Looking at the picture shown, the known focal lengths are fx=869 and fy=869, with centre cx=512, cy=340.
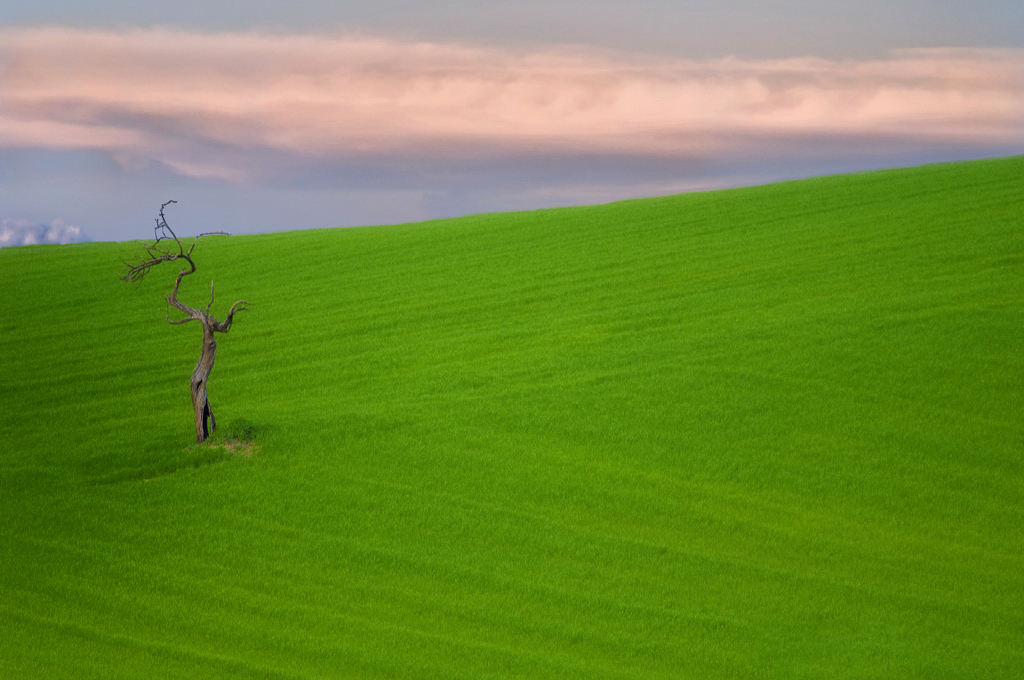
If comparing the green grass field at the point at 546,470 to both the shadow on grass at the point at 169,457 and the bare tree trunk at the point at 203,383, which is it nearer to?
the shadow on grass at the point at 169,457

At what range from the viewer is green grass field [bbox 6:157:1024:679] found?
41.0 ft

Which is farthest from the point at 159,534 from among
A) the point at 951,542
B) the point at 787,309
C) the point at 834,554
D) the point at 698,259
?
the point at 698,259

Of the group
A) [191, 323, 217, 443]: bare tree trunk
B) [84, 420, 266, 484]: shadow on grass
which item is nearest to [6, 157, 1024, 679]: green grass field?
[84, 420, 266, 484]: shadow on grass

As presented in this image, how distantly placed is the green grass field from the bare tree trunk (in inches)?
17.9

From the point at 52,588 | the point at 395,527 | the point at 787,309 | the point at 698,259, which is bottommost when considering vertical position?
the point at 52,588

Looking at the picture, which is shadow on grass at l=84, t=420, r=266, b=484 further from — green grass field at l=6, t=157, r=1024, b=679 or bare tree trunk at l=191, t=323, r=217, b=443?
bare tree trunk at l=191, t=323, r=217, b=443

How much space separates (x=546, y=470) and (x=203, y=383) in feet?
23.7

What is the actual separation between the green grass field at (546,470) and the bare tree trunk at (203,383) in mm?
454

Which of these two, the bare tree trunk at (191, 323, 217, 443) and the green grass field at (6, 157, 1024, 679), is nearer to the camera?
the green grass field at (6, 157, 1024, 679)

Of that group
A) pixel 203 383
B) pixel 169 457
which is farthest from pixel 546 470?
pixel 169 457

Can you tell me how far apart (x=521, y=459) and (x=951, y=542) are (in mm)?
7899

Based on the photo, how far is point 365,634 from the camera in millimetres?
12484

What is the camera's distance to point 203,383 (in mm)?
17828

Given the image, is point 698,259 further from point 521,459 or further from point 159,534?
point 159,534
